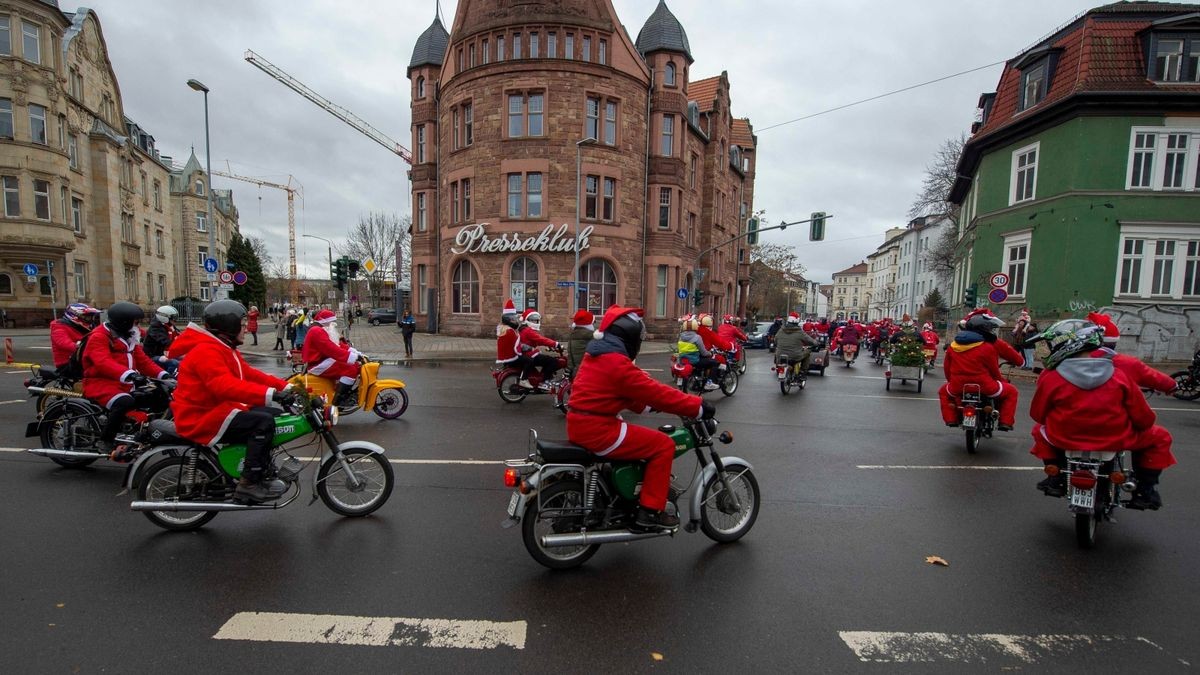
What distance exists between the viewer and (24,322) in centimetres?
2906

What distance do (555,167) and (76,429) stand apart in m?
22.3

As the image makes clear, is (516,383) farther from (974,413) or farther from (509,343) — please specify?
(974,413)

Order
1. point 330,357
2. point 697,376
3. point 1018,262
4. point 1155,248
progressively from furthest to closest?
point 1018,262 < point 1155,248 < point 697,376 < point 330,357

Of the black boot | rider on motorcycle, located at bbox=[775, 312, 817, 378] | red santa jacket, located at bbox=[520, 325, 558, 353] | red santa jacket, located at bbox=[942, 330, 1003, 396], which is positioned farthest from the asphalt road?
rider on motorcycle, located at bbox=[775, 312, 817, 378]

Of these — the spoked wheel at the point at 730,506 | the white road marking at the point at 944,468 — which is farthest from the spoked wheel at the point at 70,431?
the white road marking at the point at 944,468

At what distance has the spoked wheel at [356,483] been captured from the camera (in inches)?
184

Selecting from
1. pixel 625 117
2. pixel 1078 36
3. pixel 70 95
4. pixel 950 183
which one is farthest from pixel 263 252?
pixel 1078 36

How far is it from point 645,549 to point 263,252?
90.7 m

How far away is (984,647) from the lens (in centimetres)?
302

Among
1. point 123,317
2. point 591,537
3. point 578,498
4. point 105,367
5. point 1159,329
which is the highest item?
point 123,317

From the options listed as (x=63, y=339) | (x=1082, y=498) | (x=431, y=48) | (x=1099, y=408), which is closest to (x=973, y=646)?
(x=1082, y=498)

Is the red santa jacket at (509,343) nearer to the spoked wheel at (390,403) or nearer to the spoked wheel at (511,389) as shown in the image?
the spoked wheel at (511,389)

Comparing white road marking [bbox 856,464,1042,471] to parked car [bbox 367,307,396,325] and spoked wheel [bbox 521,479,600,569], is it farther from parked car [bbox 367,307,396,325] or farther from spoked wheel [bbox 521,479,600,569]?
parked car [bbox 367,307,396,325]

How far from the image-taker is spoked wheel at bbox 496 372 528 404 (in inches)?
409
